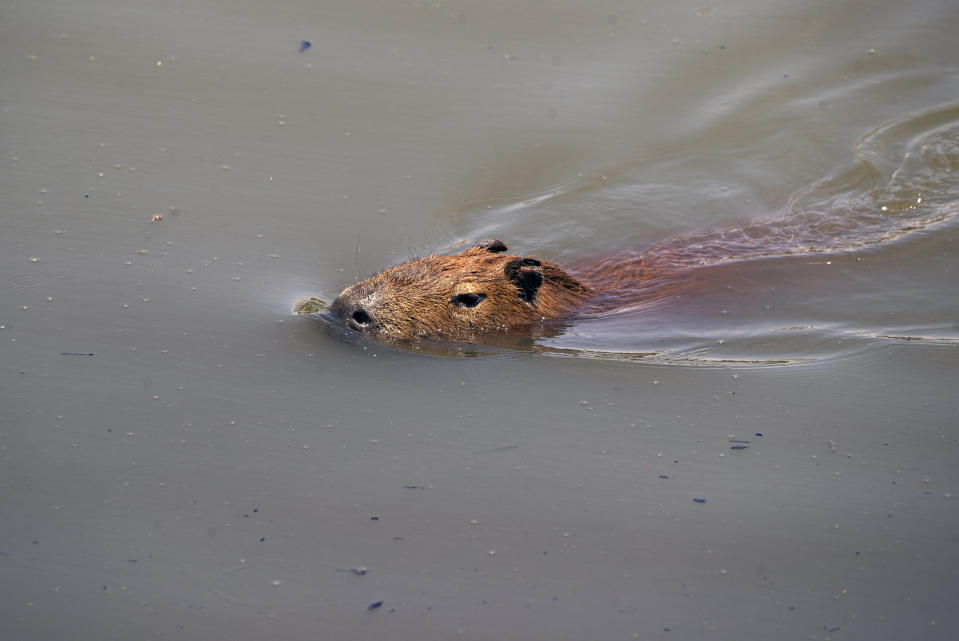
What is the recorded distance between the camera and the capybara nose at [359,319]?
15.3 feet

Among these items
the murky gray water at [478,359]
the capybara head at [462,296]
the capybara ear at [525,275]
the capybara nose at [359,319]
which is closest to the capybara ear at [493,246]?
the capybara head at [462,296]

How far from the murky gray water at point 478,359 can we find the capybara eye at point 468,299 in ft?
1.62

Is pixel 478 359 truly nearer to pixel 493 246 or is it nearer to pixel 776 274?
pixel 493 246

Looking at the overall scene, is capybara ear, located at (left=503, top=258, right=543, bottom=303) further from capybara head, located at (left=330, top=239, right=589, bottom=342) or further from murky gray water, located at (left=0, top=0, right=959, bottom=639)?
murky gray water, located at (left=0, top=0, right=959, bottom=639)

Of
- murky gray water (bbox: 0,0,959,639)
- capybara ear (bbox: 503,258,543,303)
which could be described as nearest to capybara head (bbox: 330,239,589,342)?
capybara ear (bbox: 503,258,543,303)

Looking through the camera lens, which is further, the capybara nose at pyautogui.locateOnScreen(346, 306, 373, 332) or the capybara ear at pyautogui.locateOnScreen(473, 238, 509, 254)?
the capybara ear at pyautogui.locateOnScreen(473, 238, 509, 254)

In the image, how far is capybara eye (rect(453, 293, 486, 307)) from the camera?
4996mm

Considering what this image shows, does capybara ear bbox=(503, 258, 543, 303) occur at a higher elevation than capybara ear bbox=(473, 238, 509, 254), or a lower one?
lower

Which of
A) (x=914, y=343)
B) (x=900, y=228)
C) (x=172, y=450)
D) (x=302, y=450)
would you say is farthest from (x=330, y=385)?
(x=900, y=228)

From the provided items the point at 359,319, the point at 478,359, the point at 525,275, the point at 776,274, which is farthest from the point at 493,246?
the point at 776,274

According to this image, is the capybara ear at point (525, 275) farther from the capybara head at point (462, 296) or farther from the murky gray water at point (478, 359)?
the murky gray water at point (478, 359)

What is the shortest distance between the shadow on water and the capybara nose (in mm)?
105

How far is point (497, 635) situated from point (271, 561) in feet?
2.69

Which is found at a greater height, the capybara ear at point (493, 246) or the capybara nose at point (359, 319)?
the capybara ear at point (493, 246)
